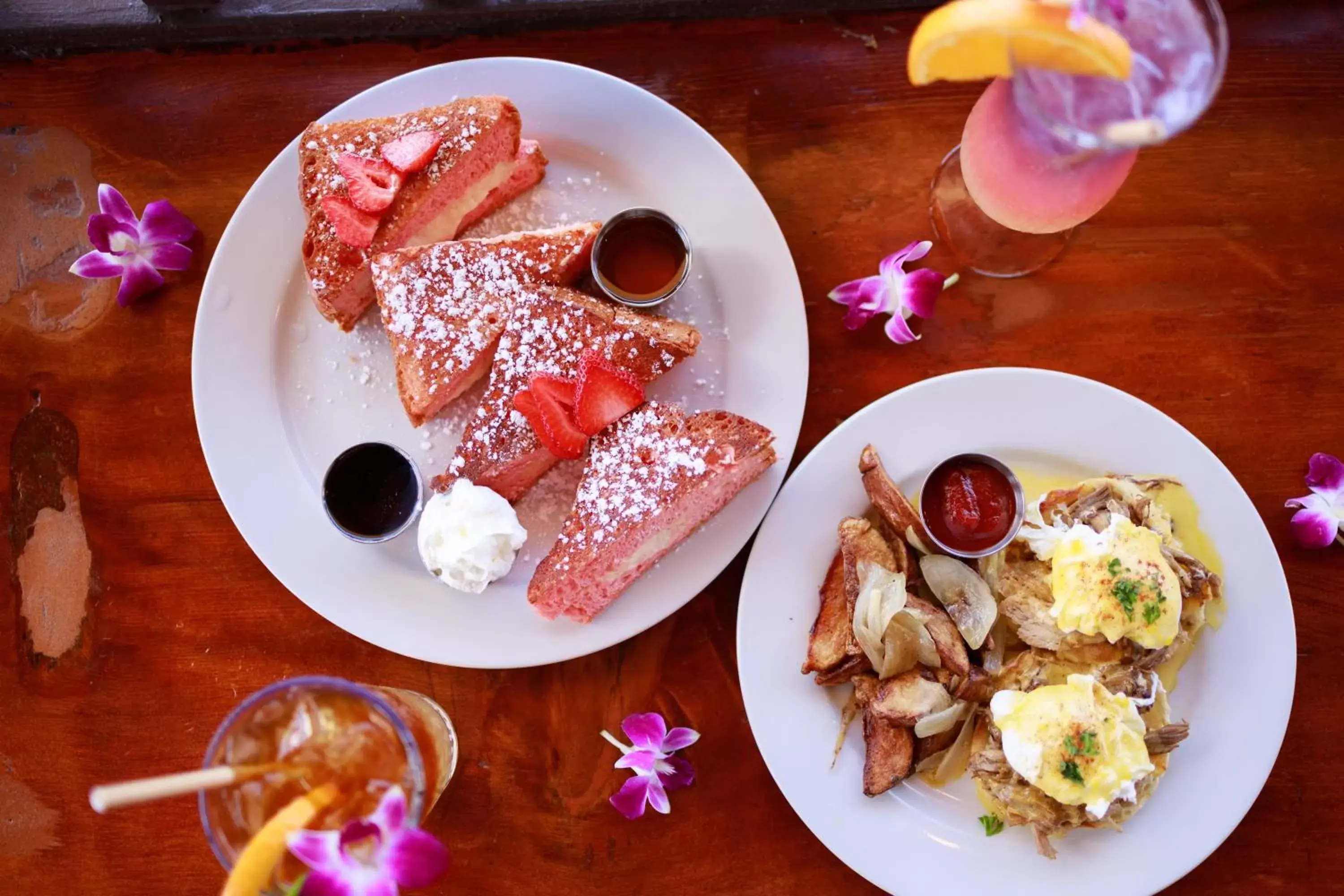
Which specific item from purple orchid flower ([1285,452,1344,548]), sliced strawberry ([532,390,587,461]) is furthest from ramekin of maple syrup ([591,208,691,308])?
purple orchid flower ([1285,452,1344,548])

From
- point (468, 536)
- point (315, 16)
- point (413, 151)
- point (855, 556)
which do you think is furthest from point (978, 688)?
point (315, 16)

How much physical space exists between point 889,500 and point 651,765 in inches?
30.4

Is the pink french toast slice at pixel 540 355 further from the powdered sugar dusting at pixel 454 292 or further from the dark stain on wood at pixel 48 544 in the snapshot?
the dark stain on wood at pixel 48 544

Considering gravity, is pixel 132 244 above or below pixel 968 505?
above

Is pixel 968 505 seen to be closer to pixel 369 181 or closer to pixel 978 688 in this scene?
pixel 978 688

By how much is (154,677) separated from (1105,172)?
7.59 ft

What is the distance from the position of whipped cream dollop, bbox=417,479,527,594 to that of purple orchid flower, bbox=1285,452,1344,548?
174cm

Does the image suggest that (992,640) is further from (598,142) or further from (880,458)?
(598,142)

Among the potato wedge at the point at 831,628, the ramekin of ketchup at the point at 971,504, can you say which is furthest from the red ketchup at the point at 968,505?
the potato wedge at the point at 831,628

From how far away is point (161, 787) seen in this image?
1562mm

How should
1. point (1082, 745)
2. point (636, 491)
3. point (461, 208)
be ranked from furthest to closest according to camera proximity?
point (461, 208), point (636, 491), point (1082, 745)

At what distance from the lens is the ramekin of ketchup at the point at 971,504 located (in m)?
1.97

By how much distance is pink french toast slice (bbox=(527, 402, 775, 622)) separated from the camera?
2.05m

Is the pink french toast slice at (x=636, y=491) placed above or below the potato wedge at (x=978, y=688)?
above
